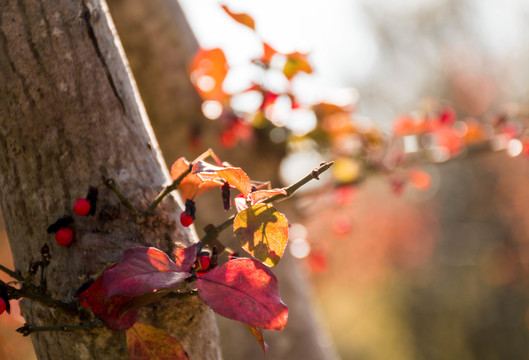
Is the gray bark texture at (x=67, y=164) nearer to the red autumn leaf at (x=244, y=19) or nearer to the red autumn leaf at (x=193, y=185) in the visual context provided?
the red autumn leaf at (x=193, y=185)

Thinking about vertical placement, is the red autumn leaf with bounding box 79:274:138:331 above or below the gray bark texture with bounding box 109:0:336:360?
below

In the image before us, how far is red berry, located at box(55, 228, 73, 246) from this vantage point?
0.52 m

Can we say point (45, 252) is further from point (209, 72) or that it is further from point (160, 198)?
point (209, 72)

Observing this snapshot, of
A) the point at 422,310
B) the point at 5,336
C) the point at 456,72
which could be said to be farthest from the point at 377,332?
the point at 5,336

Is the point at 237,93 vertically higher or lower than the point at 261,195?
higher

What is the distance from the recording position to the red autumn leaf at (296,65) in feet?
4.10

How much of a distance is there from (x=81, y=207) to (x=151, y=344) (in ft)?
0.54

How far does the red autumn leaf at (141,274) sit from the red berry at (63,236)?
0.38 feet

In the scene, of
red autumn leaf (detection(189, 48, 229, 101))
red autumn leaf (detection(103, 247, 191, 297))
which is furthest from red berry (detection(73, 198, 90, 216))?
red autumn leaf (detection(189, 48, 229, 101))

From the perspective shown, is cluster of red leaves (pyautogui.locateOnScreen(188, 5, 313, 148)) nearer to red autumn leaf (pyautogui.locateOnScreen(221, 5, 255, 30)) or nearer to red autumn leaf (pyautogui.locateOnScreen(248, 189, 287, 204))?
red autumn leaf (pyautogui.locateOnScreen(221, 5, 255, 30))

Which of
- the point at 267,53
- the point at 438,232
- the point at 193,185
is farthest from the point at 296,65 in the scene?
the point at 438,232

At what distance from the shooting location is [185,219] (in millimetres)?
562

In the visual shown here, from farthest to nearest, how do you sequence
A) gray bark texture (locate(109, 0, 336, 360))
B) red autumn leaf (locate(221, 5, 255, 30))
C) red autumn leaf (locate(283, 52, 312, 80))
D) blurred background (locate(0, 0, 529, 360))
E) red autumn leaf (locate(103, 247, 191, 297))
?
1. blurred background (locate(0, 0, 529, 360))
2. gray bark texture (locate(109, 0, 336, 360))
3. red autumn leaf (locate(283, 52, 312, 80))
4. red autumn leaf (locate(221, 5, 255, 30))
5. red autumn leaf (locate(103, 247, 191, 297))

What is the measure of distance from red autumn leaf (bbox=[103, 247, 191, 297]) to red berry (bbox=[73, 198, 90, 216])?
106 mm
